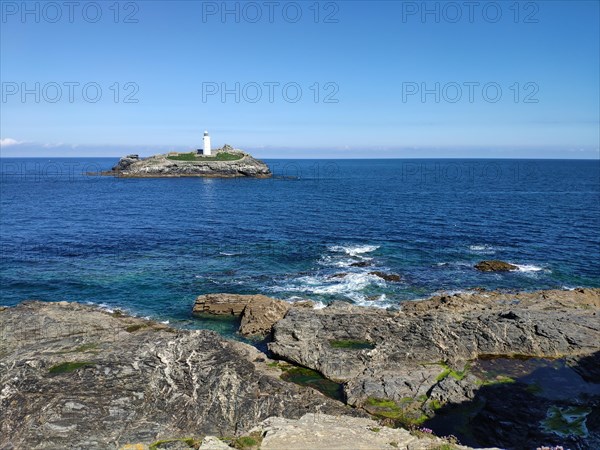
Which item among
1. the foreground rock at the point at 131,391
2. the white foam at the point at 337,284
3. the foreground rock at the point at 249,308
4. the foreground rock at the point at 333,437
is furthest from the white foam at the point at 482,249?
the foreground rock at the point at 333,437

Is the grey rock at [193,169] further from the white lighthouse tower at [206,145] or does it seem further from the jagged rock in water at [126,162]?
the white lighthouse tower at [206,145]

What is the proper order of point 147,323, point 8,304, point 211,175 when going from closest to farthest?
point 147,323 → point 8,304 → point 211,175

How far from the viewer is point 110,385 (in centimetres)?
2150

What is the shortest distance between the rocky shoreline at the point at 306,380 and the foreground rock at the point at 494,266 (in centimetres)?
1532

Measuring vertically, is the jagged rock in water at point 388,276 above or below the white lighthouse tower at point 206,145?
below

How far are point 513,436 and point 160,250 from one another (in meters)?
47.5

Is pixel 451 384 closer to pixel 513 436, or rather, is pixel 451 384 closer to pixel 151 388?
pixel 513 436

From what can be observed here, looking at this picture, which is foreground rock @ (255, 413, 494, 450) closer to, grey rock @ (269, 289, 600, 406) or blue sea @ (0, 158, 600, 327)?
grey rock @ (269, 289, 600, 406)

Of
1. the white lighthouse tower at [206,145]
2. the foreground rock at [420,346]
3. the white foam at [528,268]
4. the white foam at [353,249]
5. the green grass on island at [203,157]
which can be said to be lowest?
the foreground rock at [420,346]

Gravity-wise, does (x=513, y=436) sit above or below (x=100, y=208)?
below

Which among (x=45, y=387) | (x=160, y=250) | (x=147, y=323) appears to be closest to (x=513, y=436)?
(x=45, y=387)

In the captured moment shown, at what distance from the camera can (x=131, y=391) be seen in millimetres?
21328

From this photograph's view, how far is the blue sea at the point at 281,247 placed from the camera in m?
43.2

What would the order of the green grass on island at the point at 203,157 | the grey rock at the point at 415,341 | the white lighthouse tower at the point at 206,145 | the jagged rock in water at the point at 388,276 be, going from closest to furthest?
the grey rock at the point at 415,341 → the jagged rock in water at the point at 388,276 → the green grass on island at the point at 203,157 → the white lighthouse tower at the point at 206,145
